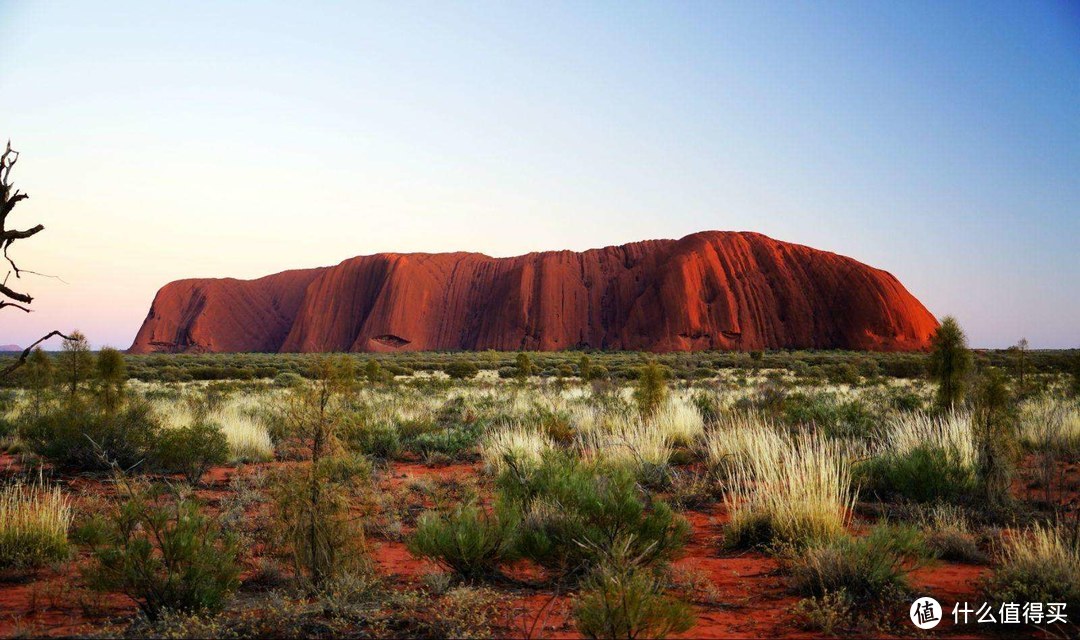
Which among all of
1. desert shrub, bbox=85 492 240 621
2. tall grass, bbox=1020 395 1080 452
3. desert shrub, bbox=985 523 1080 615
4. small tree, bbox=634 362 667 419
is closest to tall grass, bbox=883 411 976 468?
tall grass, bbox=1020 395 1080 452

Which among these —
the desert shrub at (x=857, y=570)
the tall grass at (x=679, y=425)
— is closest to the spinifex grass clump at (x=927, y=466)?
the desert shrub at (x=857, y=570)

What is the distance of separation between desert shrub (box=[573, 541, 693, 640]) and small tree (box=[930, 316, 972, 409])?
35.0 ft

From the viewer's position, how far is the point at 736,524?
553 cm

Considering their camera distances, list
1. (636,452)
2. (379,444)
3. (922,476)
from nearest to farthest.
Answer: (922,476), (636,452), (379,444)

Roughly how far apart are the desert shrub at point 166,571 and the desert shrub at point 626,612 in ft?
7.30

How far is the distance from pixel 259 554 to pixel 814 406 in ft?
35.7

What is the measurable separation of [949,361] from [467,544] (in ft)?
36.0

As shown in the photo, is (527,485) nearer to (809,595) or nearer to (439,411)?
(809,595)

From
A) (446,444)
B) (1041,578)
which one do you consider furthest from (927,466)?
(446,444)

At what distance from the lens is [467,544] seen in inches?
178

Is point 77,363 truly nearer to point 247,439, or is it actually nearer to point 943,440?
point 247,439

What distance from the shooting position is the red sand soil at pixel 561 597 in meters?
3.67

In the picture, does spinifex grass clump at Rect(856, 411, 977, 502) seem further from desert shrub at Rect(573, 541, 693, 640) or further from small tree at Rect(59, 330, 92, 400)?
small tree at Rect(59, 330, 92, 400)

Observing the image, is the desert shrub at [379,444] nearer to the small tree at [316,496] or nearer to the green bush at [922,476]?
the small tree at [316,496]
